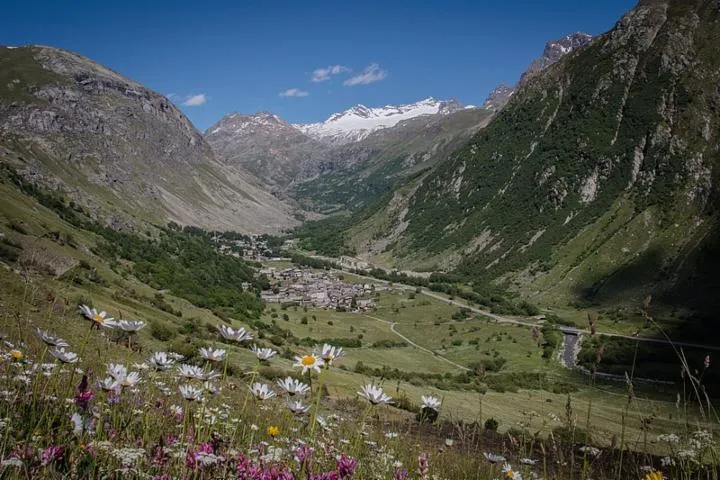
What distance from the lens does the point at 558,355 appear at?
3440 inches

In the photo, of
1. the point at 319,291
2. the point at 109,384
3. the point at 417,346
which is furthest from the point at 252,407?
the point at 319,291

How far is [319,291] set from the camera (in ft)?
518

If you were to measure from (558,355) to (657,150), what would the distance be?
115m

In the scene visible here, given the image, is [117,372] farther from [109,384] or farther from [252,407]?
[252,407]

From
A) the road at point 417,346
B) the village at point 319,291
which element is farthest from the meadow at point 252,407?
the village at point 319,291

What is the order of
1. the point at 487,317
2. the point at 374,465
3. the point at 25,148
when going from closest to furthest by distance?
the point at 374,465 → the point at 487,317 → the point at 25,148

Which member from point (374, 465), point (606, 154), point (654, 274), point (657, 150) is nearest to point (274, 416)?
point (374, 465)

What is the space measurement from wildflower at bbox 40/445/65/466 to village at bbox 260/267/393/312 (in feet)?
420

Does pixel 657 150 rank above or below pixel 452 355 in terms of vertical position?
above

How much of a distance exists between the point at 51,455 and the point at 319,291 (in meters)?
156

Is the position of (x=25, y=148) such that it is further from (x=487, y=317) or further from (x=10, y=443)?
(x=10, y=443)

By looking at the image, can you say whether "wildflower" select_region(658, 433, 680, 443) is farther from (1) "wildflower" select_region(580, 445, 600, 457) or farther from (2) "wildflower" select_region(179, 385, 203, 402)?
(2) "wildflower" select_region(179, 385, 203, 402)

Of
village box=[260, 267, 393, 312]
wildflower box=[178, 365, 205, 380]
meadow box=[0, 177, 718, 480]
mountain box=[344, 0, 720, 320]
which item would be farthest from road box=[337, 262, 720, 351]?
wildflower box=[178, 365, 205, 380]

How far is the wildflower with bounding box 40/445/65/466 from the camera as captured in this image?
292 centimetres
